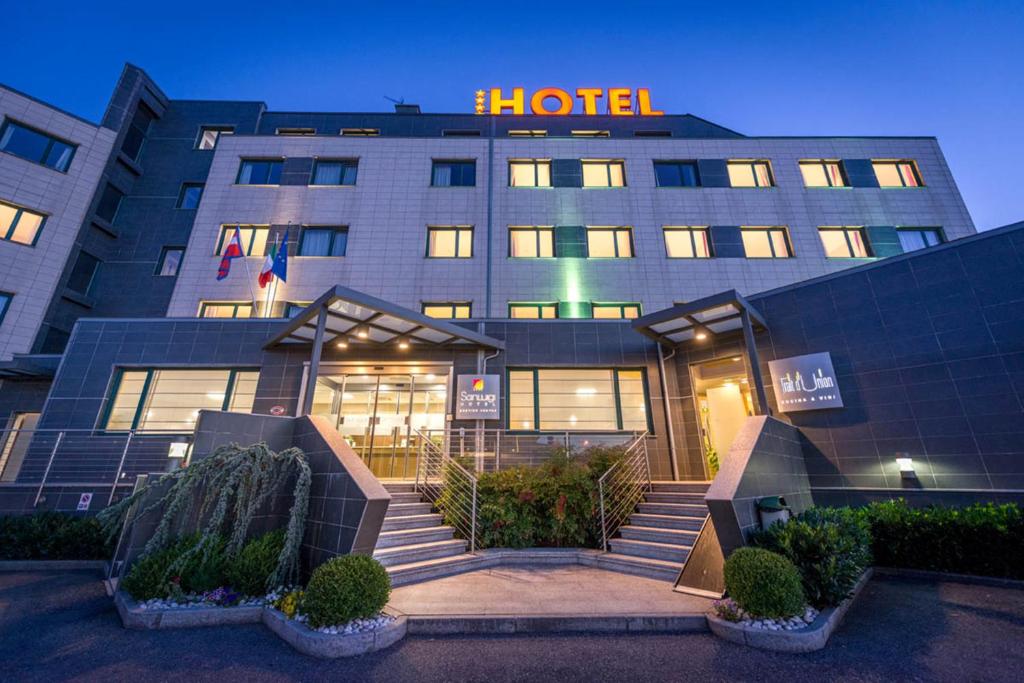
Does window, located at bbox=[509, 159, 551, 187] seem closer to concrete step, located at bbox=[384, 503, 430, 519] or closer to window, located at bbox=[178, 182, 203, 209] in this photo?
concrete step, located at bbox=[384, 503, 430, 519]

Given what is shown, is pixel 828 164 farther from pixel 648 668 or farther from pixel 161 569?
pixel 161 569

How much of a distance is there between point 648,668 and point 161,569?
5737 millimetres

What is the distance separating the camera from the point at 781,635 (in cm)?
407

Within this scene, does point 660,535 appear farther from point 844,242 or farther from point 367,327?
point 844,242

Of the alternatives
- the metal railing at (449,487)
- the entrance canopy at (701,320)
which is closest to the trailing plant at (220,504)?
the metal railing at (449,487)

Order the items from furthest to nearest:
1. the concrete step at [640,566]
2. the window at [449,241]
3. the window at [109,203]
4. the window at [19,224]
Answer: the window at [109,203] < the window at [449,241] < the window at [19,224] < the concrete step at [640,566]

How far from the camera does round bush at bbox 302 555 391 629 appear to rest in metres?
4.19

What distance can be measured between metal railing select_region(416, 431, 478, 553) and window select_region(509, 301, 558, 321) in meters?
6.34

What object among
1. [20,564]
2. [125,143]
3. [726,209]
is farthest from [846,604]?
[125,143]

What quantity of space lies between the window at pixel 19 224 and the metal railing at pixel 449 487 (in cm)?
1765

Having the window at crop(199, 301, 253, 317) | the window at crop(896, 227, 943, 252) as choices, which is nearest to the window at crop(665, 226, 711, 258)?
the window at crop(896, 227, 943, 252)

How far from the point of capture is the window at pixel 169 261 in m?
17.2

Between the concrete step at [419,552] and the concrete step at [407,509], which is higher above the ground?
the concrete step at [407,509]

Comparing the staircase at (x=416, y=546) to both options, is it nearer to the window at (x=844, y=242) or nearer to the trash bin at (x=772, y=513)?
the trash bin at (x=772, y=513)
